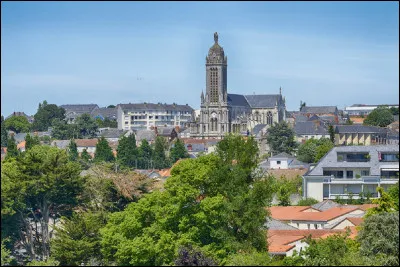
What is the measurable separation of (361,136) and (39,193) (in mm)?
64682

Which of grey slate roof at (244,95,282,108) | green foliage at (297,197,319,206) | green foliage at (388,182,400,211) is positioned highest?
grey slate roof at (244,95,282,108)

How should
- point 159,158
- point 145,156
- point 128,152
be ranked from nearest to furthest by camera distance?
point 128,152, point 159,158, point 145,156

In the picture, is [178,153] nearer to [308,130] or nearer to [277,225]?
[308,130]

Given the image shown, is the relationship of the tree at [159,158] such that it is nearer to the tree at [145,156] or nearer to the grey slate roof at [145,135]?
the tree at [145,156]

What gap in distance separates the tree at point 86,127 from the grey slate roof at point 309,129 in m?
30.9

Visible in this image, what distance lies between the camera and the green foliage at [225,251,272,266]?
34375mm

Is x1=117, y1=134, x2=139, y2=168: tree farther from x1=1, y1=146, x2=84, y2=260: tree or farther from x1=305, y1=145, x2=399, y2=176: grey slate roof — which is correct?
x1=1, y1=146, x2=84, y2=260: tree

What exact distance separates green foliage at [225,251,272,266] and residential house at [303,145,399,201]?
27.3 metres

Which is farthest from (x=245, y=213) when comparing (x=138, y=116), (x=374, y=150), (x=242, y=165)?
(x=138, y=116)

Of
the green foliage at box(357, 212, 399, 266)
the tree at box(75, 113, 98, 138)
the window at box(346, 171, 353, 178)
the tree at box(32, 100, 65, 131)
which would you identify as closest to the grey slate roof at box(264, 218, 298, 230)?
the green foliage at box(357, 212, 399, 266)

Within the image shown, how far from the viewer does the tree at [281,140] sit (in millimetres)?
115562

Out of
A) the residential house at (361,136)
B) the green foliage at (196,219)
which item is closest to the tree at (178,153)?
the residential house at (361,136)

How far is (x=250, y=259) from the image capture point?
34812mm

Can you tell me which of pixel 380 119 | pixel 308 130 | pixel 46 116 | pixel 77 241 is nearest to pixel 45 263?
pixel 77 241
